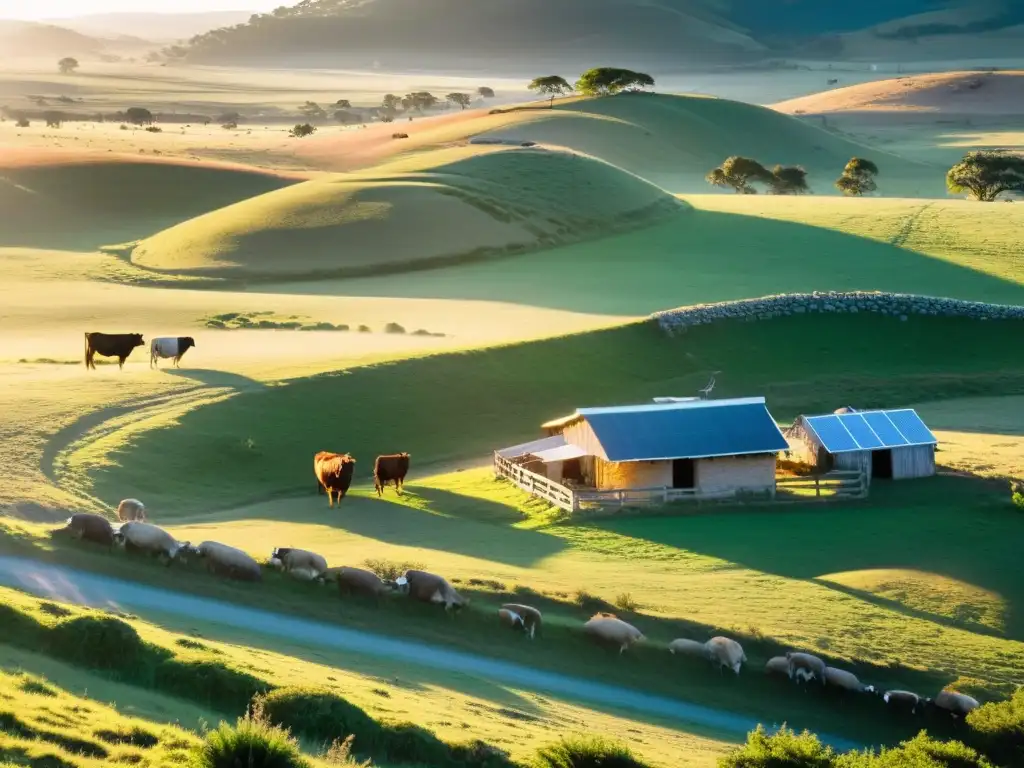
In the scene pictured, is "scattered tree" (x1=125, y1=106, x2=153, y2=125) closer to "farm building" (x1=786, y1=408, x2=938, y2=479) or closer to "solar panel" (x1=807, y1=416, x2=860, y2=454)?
"solar panel" (x1=807, y1=416, x2=860, y2=454)

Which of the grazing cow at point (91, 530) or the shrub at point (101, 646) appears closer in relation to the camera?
the shrub at point (101, 646)

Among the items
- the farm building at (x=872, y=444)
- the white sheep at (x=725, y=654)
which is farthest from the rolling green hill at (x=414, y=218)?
the white sheep at (x=725, y=654)

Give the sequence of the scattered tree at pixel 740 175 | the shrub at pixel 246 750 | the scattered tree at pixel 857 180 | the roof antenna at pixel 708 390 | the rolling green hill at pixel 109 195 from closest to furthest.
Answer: the shrub at pixel 246 750 < the roof antenna at pixel 708 390 < the rolling green hill at pixel 109 195 < the scattered tree at pixel 857 180 < the scattered tree at pixel 740 175

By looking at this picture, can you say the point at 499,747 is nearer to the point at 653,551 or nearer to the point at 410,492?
the point at 653,551

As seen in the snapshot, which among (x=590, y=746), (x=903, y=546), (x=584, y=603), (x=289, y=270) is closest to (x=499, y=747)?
(x=590, y=746)

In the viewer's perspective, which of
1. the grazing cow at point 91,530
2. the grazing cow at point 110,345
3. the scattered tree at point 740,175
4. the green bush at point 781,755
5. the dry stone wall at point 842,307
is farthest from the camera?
the scattered tree at point 740,175

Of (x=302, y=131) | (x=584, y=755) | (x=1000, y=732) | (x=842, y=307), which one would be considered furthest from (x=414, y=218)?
(x=302, y=131)

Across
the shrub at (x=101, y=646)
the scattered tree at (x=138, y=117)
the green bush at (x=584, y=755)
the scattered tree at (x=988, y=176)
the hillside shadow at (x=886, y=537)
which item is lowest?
the green bush at (x=584, y=755)

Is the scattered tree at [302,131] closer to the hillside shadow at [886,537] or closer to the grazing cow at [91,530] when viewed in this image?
the hillside shadow at [886,537]

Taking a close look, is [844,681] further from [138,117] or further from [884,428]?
[138,117]
